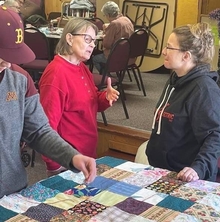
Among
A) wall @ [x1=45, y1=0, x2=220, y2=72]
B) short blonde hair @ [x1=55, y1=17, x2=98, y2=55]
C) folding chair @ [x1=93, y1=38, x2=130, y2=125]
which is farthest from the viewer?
wall @ [x1=45, y1=0, x2=220, y2=72]

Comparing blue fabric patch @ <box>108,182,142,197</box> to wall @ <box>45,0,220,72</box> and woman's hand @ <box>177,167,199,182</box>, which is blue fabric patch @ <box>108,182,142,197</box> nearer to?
woman's hand @ <box>177,167,199,182</box>

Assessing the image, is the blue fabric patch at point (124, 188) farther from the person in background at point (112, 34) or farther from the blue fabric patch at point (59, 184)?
the person in background at point (112, 34)

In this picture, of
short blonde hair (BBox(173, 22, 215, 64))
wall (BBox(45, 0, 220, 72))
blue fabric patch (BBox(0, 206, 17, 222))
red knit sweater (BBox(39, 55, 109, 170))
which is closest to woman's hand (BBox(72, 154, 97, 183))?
blue fabric patch (BBox(0, 206, 17, 222))

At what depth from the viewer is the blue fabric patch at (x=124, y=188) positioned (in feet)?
4.85

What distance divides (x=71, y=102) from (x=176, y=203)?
41.0 inches

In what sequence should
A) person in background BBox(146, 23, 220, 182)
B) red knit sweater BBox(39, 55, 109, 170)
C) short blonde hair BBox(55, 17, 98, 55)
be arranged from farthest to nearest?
short blonde hair BBox(55, 17, 98, 55)
red knit sweater BBox(39, 55, 109, 170)
person in background BBox(146, 23, 220, 182)

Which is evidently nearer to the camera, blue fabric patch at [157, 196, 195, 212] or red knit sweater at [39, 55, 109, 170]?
blue fabric patch at [157, 196, 195, 212]

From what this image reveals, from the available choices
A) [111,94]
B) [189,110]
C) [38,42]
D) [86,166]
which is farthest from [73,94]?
[38,42]

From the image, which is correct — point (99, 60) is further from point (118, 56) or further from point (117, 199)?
point (117, 199)

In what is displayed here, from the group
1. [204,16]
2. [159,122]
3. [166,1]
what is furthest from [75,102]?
[166,1]

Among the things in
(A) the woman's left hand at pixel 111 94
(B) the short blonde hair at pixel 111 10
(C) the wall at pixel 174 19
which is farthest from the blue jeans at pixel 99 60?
(A) the woman's left hand at pixel 111 94

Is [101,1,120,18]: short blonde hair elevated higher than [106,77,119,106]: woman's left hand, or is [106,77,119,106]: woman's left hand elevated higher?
[101,1,120,18]: short blonde hair

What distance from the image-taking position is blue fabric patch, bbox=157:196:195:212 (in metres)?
1.37

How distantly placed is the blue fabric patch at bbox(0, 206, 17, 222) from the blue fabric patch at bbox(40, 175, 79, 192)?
0.21 meters
